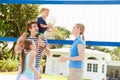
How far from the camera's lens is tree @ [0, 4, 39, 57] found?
14.7 metres

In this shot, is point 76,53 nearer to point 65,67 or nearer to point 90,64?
point 65,67

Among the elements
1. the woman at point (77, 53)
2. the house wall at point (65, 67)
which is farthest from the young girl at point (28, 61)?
the house wall at point (65, 67)

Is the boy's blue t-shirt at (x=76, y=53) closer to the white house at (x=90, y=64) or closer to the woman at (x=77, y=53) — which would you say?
the woman at (x=77, y=53)

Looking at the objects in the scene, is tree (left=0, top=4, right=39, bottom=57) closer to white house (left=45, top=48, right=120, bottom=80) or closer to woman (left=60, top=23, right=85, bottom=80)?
Answer: white house (left=45, top=48, right=120, bottom=80)

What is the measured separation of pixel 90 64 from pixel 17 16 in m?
5.01

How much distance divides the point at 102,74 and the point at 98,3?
51.4 feet

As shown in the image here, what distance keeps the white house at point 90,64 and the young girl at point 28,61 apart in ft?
40.2

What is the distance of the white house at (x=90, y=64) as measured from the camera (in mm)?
15547

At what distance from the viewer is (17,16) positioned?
1548 cm

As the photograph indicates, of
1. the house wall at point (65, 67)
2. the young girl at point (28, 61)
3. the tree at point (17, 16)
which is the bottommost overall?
the young girl at point (28, 61)

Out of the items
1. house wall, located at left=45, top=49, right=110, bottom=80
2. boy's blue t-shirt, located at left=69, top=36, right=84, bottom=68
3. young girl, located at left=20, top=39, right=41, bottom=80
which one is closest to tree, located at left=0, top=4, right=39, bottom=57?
house wall, located at left=45, top=49, right=110, bottom=80

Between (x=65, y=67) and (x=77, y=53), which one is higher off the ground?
(x=65, y=67)

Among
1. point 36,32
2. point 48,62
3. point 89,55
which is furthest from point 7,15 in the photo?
point 36,32

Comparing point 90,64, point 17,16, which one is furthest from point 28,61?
point 90,64
